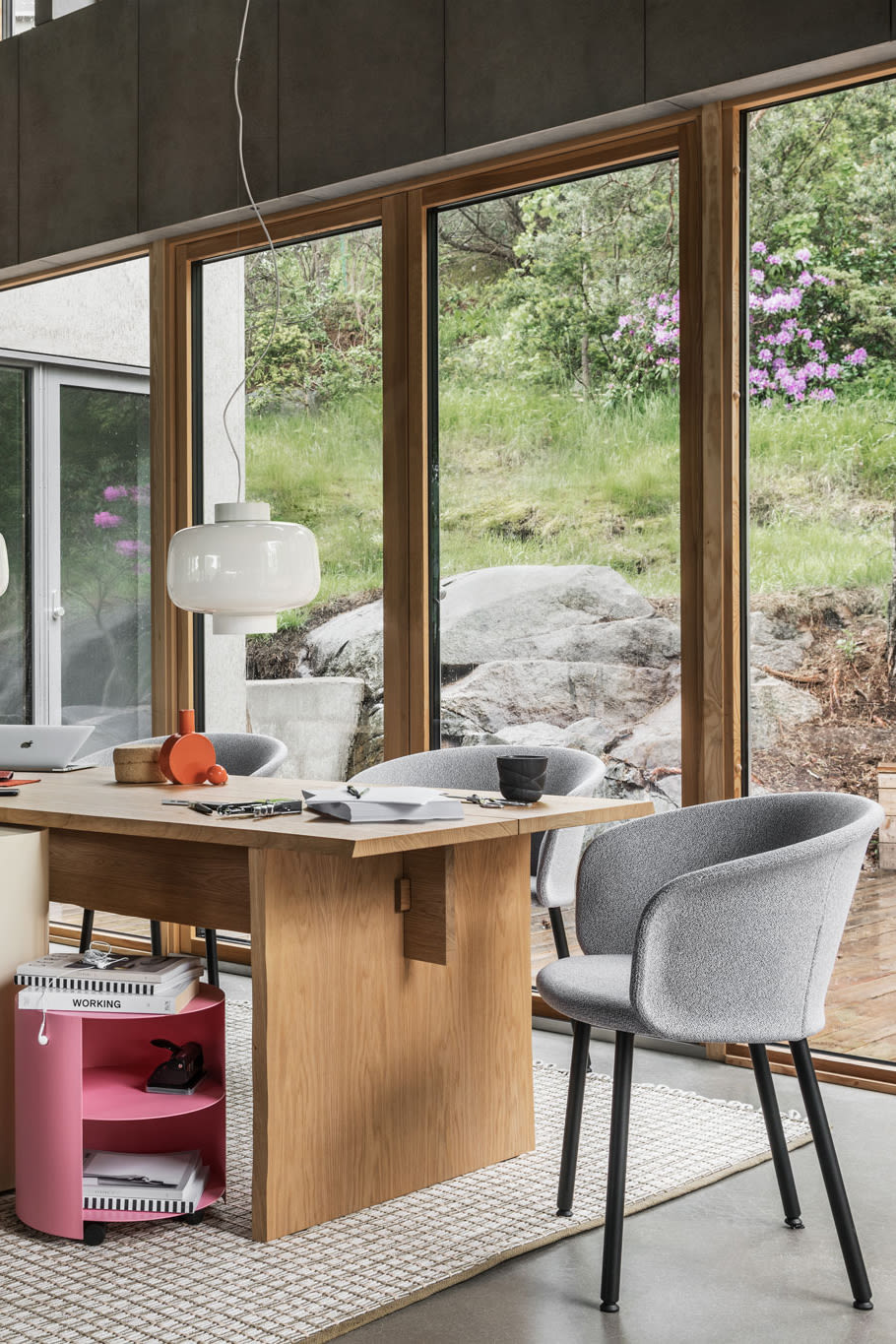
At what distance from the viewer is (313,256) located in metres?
4.83

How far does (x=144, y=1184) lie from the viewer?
2.74 m

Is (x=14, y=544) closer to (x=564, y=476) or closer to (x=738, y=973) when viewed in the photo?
(x=564, y=476)

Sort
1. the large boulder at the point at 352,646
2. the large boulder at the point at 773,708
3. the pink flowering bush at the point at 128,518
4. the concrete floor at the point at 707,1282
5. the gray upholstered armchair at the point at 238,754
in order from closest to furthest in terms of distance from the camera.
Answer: the concrete floor at the point at 707,1282 < the large boulder at the point at 773,708 < the gray upholstered armchair at the point at 238,754 < the large boulder at the point at 352,646 < the pink flowering bush at the point at 128,518

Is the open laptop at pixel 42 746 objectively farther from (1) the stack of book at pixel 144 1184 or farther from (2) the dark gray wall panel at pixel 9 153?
(2) the dark gray wall panel at pixel 9 153

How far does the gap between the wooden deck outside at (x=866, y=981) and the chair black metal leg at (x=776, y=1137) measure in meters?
0.89

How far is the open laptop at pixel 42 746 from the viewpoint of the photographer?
3.86 metres

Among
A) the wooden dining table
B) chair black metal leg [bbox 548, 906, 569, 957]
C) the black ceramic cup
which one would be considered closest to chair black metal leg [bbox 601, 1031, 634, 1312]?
the wooden dining table

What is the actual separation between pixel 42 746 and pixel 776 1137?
2.14m

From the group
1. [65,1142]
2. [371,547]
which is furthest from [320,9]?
[65,1142]

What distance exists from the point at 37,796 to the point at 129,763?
0.35 m

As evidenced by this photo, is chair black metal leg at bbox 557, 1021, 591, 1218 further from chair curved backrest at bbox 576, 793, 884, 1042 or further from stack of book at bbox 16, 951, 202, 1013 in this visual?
stack of book at bbox 16, 951, 202, 1013

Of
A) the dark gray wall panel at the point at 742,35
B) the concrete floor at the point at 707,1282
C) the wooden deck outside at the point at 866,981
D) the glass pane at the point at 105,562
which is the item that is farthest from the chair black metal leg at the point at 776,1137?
the glass pane at the point at 105,562

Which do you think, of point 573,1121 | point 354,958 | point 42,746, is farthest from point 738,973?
point 42,746

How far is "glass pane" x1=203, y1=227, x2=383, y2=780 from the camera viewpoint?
15.3 feet
